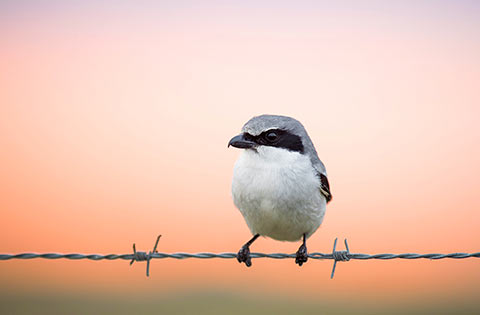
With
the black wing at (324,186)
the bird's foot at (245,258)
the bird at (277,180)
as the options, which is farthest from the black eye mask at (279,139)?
the bird's foot at (245,258)

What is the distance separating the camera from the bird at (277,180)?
505 centimetres

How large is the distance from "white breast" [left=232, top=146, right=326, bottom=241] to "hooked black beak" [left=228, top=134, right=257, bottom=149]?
0.31 ft

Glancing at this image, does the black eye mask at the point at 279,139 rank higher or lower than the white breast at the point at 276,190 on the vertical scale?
higher

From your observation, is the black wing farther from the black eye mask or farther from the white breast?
the black eye mask

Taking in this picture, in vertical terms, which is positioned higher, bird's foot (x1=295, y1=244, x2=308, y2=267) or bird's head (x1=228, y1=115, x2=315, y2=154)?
bird's head (x1=228, y1=115, x2=315, y2=154)

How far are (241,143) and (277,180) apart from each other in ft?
1.71

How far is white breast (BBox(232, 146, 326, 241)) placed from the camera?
16.5 ft

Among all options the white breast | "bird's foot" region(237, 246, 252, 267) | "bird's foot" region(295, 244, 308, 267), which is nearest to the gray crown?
the white breast

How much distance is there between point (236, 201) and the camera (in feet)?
17.3

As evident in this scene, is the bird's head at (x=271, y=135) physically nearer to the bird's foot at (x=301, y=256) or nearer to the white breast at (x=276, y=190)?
the white breast at (x=276, y=190)

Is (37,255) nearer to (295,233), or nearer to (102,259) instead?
(102,259)

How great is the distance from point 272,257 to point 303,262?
0.90m

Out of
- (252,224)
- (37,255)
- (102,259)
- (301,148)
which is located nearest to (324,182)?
(301,148)

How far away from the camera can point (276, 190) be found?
5008mm
